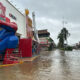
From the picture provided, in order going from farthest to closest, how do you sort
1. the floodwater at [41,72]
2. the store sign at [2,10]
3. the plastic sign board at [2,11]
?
the store sign at [2,10], the plastic sign board at [2,11], the floodwater at [41,72]

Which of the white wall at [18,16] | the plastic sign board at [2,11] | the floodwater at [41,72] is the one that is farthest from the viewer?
the white wall at [18,16]

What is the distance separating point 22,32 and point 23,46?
413cm

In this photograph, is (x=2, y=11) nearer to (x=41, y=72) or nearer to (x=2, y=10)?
(x=2, y=10)

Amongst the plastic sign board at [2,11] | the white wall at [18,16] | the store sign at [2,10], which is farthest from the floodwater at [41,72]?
the white wall at [18,16]

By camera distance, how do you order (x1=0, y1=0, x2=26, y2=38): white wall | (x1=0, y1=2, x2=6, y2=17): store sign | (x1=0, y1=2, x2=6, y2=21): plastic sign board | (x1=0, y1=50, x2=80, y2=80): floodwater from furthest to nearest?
1. (x1=0, y1=0, x2=26, y2=38): white wall
2. (x1=0, y1=2, x2=6, y2=17): store sign
3. (x1=0, y1=2, x2=6, y2=21): plastic sign board
4. (x1=0, y1=50, x2=80, y2=80): floodwater

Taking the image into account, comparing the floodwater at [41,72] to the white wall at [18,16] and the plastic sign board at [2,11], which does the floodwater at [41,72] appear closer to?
the plastic sign board at [2,11]

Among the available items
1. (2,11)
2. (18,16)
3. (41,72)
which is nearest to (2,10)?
(2,11)

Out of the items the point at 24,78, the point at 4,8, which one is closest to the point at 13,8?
the point at 4,8

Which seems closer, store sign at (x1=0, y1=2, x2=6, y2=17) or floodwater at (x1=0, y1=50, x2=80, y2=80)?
floodwater at (x1=0, y1=50, x2=80, y2=80)

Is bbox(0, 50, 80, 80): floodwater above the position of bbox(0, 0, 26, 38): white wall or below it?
below

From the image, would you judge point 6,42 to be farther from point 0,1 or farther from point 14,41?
point 0,1

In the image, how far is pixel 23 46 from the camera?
696 inches

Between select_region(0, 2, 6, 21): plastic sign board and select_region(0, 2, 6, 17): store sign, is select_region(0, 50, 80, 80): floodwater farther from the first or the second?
select_region(0, 2, 6, 17): store sign

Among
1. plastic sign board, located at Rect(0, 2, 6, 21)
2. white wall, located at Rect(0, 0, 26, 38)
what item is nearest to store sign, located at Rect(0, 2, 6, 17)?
plastic sign board, located at Rect(0, 2, 6, 21)
